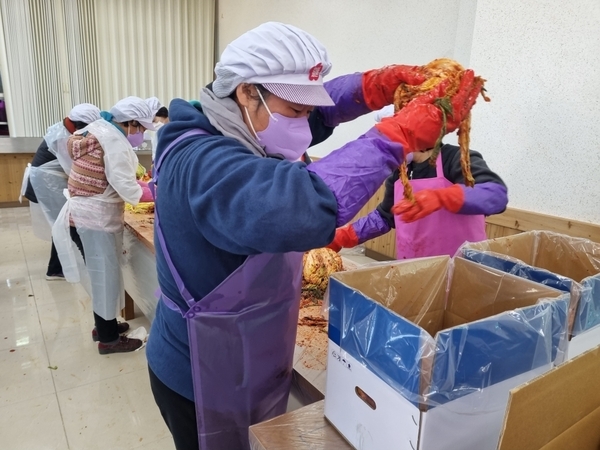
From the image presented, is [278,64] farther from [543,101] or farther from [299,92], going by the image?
[543,101]

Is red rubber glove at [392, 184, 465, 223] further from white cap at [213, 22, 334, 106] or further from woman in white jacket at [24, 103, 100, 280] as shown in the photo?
woman in white jacket at [24, 103, 100, 280]

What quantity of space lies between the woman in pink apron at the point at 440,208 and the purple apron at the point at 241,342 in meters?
0.63

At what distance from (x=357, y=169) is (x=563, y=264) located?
2.84 ft

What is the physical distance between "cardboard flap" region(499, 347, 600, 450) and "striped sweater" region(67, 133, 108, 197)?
2495mm

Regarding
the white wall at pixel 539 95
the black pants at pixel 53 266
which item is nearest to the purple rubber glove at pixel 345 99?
the white wall at pixel 539 95

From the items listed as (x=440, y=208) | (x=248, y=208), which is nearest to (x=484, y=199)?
(x=440, y=208)

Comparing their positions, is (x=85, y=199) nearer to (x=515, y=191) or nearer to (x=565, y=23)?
(x=515, y=191)

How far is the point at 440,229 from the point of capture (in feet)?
5.78

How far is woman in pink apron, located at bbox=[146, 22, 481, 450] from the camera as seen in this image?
690 millimetres

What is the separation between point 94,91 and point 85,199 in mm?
4316

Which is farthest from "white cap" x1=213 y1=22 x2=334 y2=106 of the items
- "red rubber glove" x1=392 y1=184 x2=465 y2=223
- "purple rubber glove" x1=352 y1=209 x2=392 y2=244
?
"purple rubber glove" x1=352 y1=209 x2=392 y2=244

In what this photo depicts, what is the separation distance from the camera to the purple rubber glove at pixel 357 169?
0.74 m

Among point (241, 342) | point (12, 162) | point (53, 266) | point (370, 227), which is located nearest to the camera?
point (241, 342)

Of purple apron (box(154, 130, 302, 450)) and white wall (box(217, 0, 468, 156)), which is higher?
white wall (box(217, 0, 468, 156))
